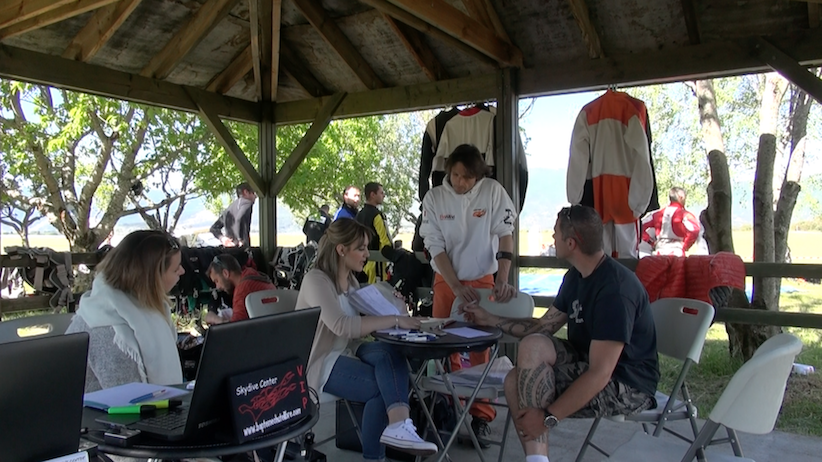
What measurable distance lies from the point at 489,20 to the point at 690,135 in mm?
8255

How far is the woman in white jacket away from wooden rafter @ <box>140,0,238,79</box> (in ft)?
8.11

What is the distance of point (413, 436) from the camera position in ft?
8.58

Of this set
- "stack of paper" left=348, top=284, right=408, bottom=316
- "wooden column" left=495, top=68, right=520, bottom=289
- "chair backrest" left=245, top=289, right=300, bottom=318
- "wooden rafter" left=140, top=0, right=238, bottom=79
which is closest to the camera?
"stack of paper" left=348, top=284, right=408, bottom=316

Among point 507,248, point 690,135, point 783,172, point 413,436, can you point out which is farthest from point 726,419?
point 690,135

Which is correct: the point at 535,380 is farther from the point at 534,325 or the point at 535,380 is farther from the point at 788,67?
the point at 788,67

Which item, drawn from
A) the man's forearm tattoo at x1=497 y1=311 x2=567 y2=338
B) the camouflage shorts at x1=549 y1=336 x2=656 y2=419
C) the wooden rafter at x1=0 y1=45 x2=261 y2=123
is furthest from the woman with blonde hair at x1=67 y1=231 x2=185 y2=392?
the wooden rafter at x1=0 y1=45 x2=261 y2=123

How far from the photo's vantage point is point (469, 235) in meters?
3.96

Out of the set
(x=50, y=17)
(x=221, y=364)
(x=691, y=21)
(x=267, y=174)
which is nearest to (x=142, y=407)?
(x=221, y=364)

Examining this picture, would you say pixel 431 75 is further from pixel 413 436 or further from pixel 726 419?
pixel 726 419

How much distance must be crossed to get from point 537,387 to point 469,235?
5.40ft

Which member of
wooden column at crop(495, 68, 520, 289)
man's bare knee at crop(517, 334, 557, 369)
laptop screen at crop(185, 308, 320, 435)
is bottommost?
man's bare knee at crop(517, 334, 557, 369)

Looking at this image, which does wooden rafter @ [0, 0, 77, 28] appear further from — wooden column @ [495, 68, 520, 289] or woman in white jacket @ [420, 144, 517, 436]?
wooden column @ [495, 68, 520, 289]

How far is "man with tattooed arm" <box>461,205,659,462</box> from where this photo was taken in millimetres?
2318

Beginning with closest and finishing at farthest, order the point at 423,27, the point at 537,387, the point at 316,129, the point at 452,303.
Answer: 1. the point at 537,387
2. the point at 452,303
3. the point at 423,27
4. the point at 316,129
